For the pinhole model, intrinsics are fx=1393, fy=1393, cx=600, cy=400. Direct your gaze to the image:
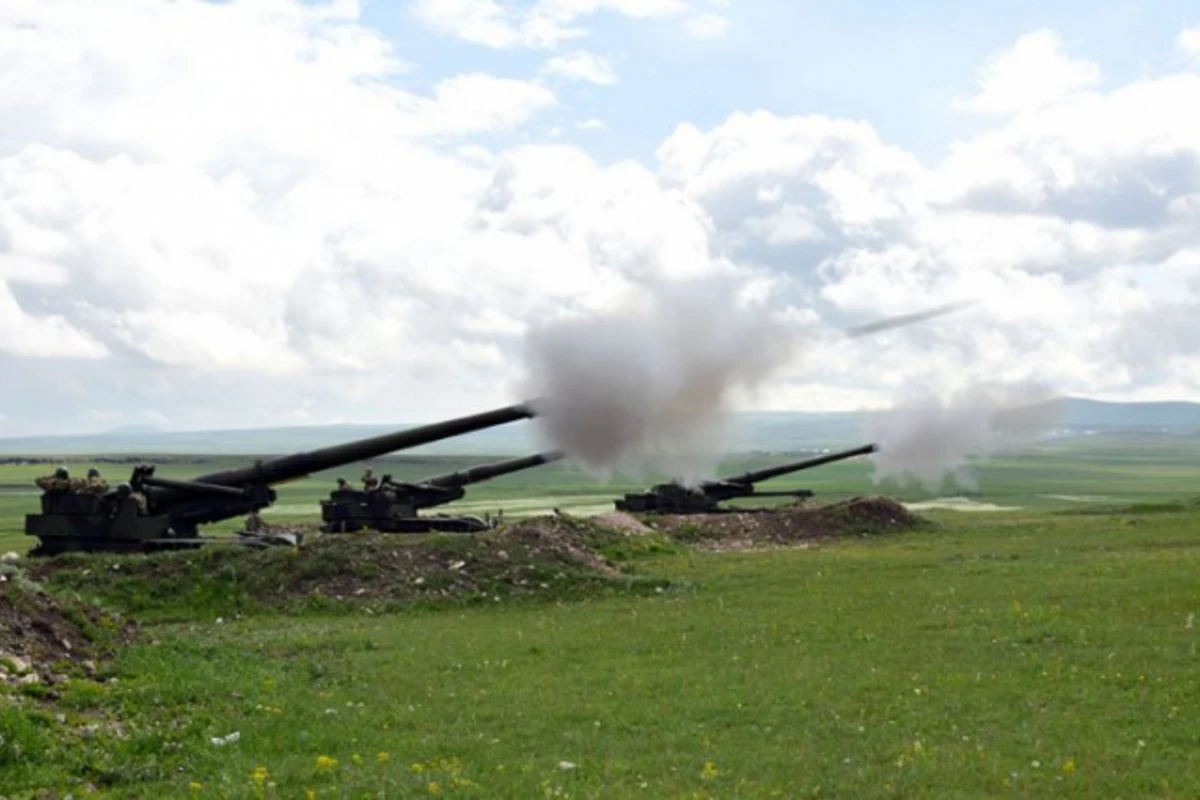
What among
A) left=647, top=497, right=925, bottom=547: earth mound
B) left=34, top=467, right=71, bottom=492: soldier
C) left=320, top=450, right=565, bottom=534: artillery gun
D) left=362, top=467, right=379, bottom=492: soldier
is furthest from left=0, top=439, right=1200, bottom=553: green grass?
left=34, top=467, right=71, bottom=492: soldier

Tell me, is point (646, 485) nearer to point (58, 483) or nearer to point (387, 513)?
point (387, 513)

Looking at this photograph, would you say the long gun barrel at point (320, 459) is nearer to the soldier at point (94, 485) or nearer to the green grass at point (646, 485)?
the soldier at point (94, 485)

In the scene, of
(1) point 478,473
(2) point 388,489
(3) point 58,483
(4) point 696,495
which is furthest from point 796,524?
(3) point 58,483

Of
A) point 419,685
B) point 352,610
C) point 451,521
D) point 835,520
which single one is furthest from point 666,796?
point 835,520

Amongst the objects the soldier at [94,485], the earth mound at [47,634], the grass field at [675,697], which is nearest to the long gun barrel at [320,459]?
the soldier at [94,485]

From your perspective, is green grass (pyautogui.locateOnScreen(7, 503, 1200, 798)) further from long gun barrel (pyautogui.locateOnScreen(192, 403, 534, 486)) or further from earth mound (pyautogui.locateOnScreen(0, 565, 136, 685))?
long gun barrel (pyautogui.locateOnScreen(192, 403, 534, 486))

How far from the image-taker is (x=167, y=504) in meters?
31.7

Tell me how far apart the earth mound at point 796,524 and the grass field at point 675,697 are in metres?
13.2

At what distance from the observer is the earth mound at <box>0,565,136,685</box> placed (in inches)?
634

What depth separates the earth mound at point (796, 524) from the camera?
41.7m

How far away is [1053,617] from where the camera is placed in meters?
20.6

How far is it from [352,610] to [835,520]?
68.3 ft

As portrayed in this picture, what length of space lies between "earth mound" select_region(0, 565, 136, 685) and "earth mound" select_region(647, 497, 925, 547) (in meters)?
23.3

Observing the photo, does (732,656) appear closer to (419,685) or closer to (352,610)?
(419,685)
